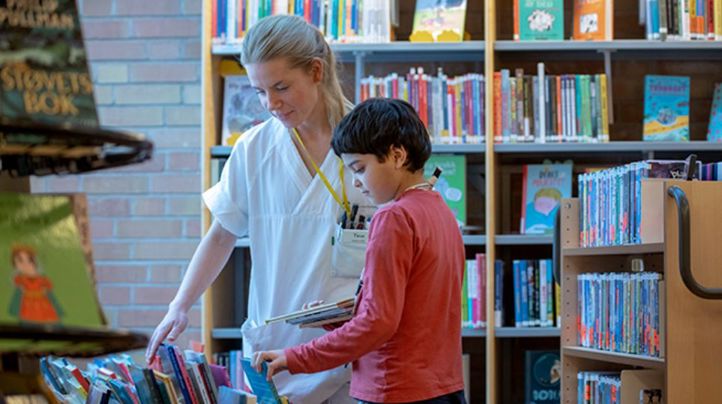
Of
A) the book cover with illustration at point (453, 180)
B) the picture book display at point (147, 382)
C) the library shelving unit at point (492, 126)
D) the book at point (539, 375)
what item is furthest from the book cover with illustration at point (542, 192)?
the picture book display at point (147, 382)

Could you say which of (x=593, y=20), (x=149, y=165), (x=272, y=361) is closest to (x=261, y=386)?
(x=272, y=361)

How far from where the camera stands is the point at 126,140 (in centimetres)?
108

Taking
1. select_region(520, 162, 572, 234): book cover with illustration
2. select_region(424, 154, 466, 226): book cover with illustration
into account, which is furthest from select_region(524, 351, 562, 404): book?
select_region(424, 154, 466, 226): book cover with illustration

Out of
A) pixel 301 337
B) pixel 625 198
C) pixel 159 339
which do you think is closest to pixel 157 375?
pixel 159 339

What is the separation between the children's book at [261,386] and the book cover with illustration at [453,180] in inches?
87.1

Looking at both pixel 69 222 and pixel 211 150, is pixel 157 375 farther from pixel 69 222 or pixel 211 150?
pixel 211 150

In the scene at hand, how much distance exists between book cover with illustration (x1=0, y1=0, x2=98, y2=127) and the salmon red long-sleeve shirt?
3.39ft

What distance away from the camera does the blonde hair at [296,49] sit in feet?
8.16

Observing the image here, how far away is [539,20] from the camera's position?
14.8 ft

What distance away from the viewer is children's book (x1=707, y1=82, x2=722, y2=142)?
4513 millimetres

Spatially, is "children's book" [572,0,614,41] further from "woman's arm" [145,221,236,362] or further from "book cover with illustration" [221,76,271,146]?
"woman's arm" [145,221,236,362]

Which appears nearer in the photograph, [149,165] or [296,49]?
[296,49]

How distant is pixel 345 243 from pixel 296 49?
1.43 feet

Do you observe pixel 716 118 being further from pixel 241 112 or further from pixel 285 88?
pixel 285 88
